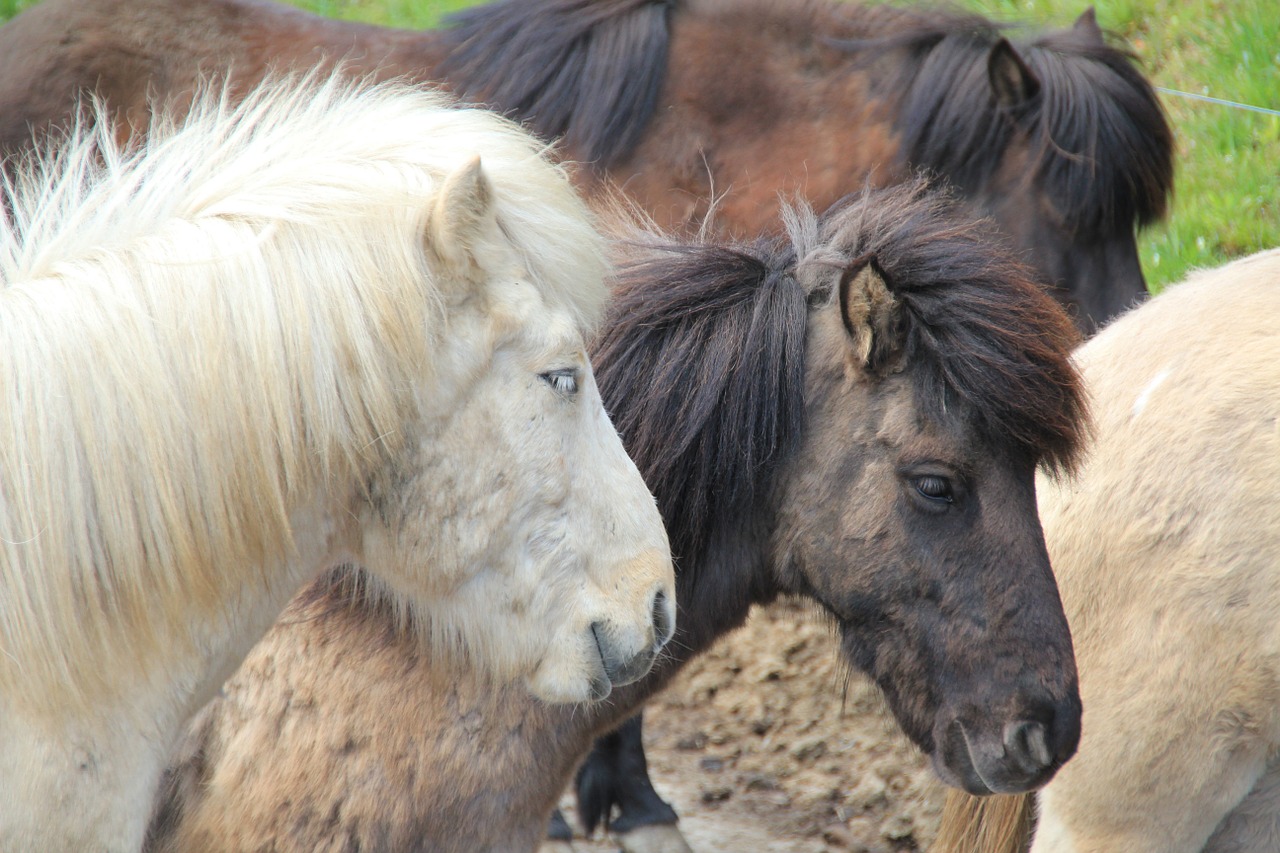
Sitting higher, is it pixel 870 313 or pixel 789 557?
pixel 870 313

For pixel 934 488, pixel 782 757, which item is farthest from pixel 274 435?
pixel 782 757

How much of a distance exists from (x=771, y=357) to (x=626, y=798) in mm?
2170

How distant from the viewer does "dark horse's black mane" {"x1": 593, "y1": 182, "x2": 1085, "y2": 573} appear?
8.66 feet

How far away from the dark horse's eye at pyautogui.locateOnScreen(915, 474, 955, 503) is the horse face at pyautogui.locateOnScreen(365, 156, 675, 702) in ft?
2.28

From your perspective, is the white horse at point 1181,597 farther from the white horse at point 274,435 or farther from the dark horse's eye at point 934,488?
the white horse at point 274,435

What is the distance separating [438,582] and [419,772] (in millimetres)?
609

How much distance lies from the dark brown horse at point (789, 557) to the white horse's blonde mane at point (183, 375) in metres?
0.71

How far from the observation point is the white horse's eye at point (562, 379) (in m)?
2.10

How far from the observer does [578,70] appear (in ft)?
16.8

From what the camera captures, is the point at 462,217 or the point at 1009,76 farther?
the point at 1009,76

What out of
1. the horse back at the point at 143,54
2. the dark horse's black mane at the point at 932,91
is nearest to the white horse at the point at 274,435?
the dark horse's black mane at the point at 932,91

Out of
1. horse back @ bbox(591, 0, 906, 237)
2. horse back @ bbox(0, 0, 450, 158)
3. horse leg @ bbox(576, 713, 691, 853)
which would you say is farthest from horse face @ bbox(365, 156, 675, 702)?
horse back @ bbox(0, 0, 450, 158)

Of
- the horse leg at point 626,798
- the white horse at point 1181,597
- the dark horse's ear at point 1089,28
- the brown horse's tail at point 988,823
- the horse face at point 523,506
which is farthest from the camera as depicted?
the dark horse's ear at point 1089,28

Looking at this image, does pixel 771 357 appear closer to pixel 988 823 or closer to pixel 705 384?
pixel 705 384
